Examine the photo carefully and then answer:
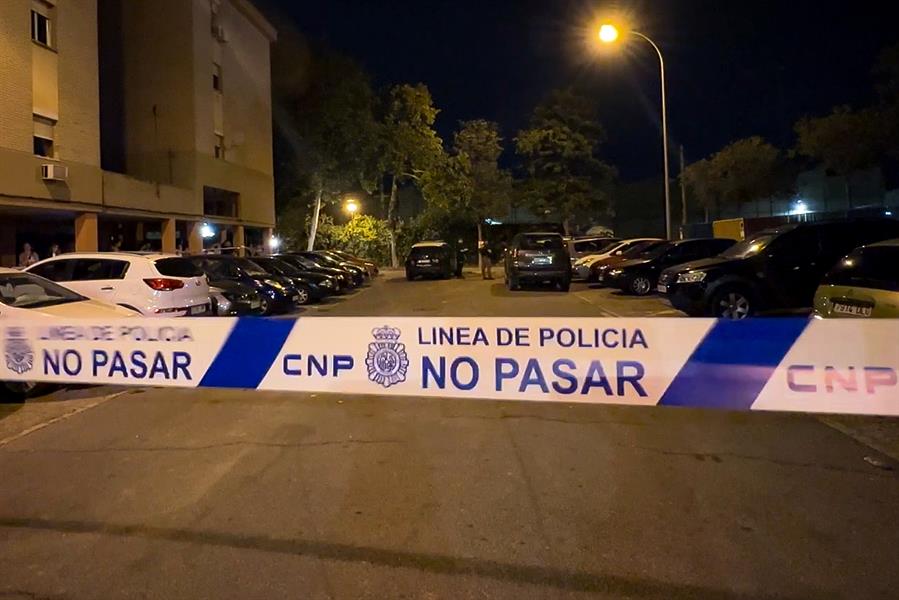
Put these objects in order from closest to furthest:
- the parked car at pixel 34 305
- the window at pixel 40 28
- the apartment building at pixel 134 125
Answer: the parked car at pixel 34 305
the apartment building at pixel 134 125
the window at pixel 40 28

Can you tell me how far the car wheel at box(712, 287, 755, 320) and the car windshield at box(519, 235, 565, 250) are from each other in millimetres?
10368

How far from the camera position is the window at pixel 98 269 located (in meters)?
13.5

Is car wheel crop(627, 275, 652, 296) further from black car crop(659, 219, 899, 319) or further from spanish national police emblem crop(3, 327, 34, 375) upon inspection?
spanish national police emblem crop(3, 327, 34, 375)

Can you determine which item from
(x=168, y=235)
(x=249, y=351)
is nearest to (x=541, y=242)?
(x=168, y=235)

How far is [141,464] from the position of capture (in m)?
6.96

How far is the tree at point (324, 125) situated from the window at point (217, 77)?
5.71 meters

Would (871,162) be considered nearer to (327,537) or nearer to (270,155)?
(270,155)

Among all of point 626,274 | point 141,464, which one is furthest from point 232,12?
point 141,464

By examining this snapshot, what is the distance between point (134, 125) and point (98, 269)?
2035 cm

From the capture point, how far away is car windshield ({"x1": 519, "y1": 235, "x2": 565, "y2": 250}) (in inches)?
990

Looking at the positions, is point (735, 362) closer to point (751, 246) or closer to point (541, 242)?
point (751, 246)

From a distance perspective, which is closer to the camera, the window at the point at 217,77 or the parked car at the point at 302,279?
the parked car at the point at 302,279

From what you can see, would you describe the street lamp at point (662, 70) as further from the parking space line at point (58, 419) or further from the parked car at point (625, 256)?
the parking space line at point (58, 419)

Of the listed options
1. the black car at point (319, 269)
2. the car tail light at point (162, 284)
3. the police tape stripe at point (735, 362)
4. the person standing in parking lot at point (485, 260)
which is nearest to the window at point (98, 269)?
the car tail light at point (162, 284)
